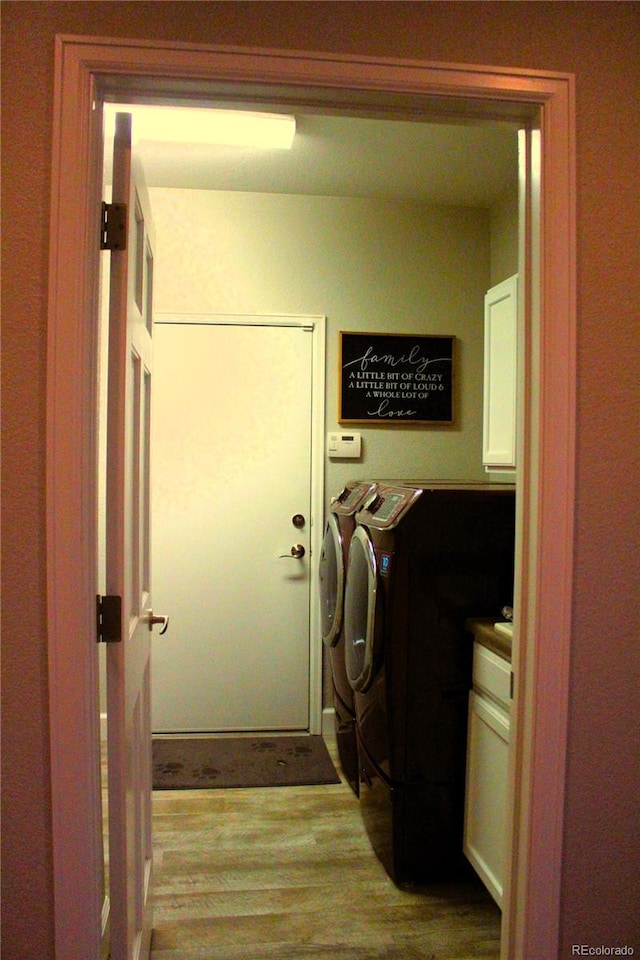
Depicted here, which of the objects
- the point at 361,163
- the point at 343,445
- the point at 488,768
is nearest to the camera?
the point at 488,768

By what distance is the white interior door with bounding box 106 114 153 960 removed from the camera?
4.44 feet

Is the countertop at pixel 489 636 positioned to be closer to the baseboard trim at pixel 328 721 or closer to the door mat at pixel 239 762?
the door mat at pixel 239 762

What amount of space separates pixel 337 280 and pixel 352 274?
81mm

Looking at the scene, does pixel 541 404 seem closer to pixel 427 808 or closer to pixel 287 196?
pixel 427 808

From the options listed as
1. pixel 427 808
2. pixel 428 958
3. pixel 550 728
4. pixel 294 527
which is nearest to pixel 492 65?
pixel 550 728

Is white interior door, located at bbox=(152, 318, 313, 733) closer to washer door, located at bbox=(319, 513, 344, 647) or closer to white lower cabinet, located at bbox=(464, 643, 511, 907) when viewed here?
washer door, located at bbox=(319, 513, 344, 647)

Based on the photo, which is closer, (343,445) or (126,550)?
(126,550)

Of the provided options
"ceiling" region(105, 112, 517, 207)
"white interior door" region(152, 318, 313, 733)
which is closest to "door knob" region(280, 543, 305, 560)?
"white interior door" region(152, 318, 313, 733)

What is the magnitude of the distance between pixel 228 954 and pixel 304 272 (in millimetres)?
2767

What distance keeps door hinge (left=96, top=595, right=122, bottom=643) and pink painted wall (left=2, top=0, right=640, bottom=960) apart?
11 cm

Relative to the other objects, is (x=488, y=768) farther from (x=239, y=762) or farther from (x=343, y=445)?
(x=343, y=445)

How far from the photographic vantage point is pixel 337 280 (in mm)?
3471

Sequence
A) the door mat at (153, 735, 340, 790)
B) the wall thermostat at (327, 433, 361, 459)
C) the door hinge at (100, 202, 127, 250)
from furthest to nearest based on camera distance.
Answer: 1. the wall thermostat at (327, 433, 361, 459)
2. the door mat at (153, 735, 340, 790)
3. the door hinge at (100, 202, 127, 250)

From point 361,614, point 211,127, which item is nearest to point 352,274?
point 211,127
